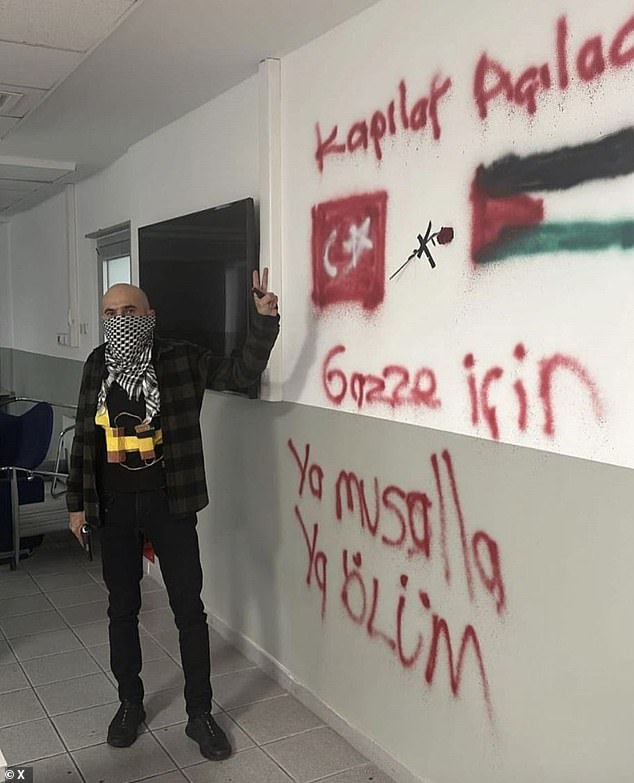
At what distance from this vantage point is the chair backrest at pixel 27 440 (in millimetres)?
4527

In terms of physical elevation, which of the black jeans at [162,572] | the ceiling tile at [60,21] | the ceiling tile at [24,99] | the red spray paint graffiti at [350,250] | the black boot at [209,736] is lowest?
the black boot at [209,736]

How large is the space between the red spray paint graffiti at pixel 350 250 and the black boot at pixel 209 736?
1.39 m

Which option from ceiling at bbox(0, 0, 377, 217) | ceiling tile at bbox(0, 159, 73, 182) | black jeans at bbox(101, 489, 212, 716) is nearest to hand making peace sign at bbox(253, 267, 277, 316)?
black jeans at bbox(101, 489, 212, 716)

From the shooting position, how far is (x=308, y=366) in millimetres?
2822

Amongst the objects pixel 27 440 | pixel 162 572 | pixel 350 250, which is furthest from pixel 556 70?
pixel 27 440

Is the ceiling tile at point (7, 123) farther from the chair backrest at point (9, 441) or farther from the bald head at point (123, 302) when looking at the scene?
the chair backrest at point (9, 441)

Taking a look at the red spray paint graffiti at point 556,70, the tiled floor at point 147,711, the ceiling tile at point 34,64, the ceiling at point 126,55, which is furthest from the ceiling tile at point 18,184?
the red spray paint graffiti at point 556,70

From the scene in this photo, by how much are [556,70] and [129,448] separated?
1.61 meters

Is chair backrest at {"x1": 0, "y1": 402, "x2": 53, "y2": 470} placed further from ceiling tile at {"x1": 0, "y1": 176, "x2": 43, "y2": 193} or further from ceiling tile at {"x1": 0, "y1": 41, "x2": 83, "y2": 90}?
ceiling tile at {"x1": 0, "y1": 41, "x2": 83, "y2": 90}

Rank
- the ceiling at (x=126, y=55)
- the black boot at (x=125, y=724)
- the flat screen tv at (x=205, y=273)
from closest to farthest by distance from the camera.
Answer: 1. the ceiling at (x=126, y=55)
2. the black boot at (x=125, y=724)
3. the flat screen tv at (x=205, y=273)

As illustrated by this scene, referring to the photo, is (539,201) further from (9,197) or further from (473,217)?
(9,197)

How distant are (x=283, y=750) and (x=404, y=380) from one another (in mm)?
1260

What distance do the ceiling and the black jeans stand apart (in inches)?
56.3

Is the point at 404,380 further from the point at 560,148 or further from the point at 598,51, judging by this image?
the point at 598,51
